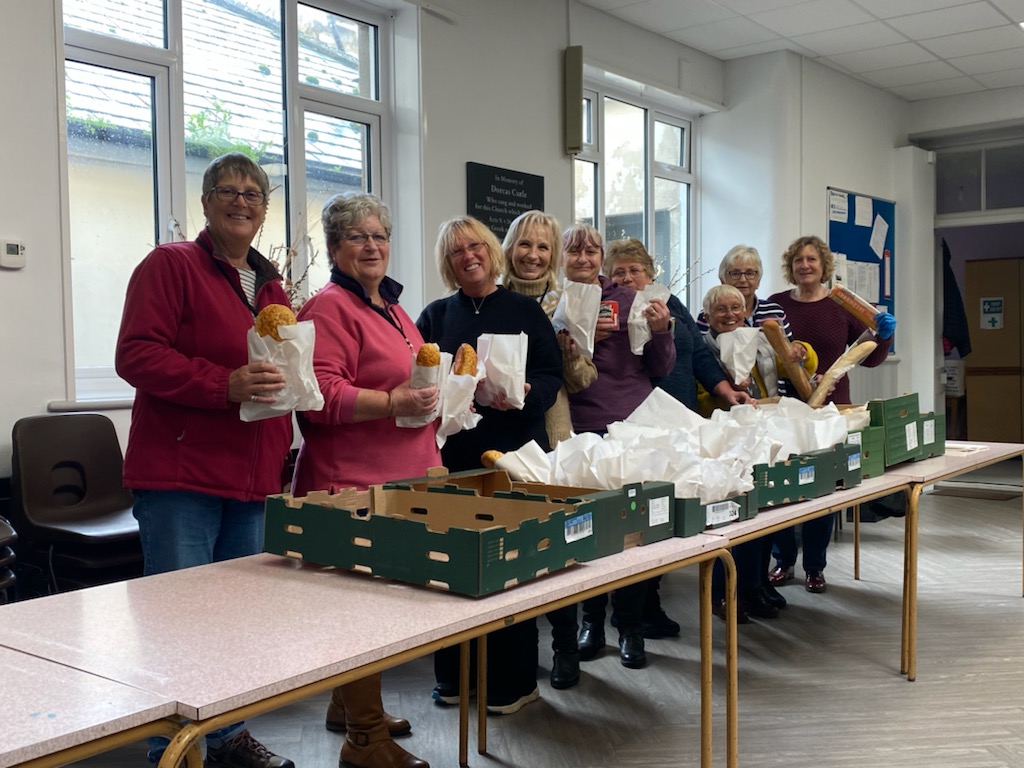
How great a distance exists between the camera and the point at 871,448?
9.22 ft

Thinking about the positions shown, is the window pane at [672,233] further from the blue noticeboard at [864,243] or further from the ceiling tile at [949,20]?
the ceiling tile at [949,20]

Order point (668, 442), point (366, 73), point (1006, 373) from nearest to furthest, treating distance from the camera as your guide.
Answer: point (668, 442) → point (366, 73) → point (1006, 373)

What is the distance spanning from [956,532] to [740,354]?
299cm

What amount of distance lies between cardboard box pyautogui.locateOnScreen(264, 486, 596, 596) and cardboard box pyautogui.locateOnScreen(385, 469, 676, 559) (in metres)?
0.03

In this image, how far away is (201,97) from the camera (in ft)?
12.6

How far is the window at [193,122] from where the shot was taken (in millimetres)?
3492

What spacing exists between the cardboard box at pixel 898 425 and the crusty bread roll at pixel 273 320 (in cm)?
191

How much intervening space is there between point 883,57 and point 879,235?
4.90 ft

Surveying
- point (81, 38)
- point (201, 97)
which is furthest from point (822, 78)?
point (81, 38)

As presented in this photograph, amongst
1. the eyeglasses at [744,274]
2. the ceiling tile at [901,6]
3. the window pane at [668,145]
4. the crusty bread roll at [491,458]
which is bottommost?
the crusty bread roll at [491,458]

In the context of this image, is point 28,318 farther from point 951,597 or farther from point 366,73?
point 951,597

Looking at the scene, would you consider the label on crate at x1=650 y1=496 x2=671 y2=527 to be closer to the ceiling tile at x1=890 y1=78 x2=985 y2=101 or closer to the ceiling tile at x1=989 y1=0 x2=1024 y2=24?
the ceiling tile at x1=989 y1=0 x2=1024 y2=24

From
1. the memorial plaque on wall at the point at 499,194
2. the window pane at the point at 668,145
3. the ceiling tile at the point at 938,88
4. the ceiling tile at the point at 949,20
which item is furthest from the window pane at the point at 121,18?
the ceiling tile at the point at 938,88

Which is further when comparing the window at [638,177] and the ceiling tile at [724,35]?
the window at [638,177]
